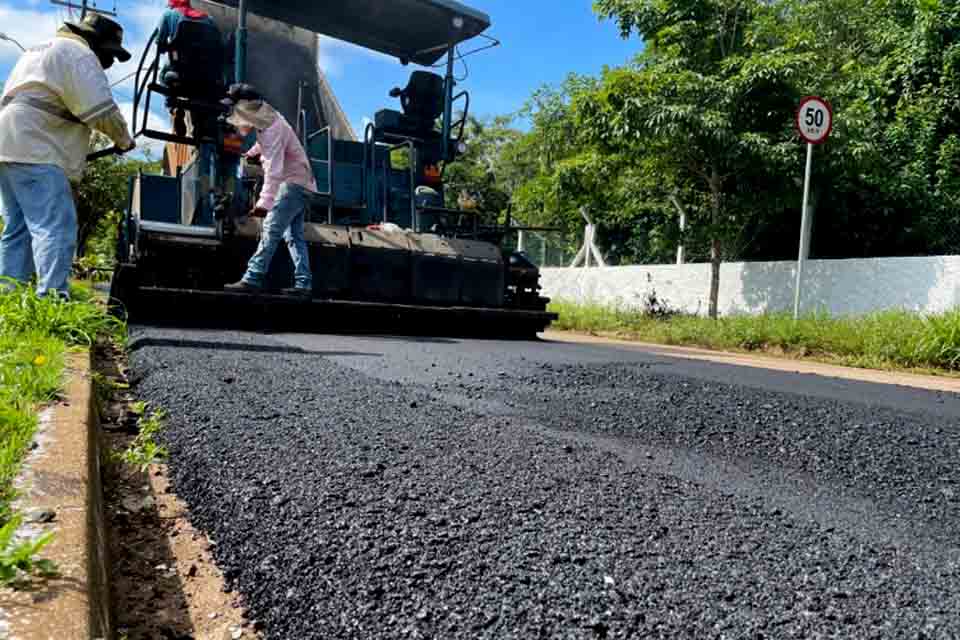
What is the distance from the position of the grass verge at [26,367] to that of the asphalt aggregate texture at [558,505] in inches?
15.3

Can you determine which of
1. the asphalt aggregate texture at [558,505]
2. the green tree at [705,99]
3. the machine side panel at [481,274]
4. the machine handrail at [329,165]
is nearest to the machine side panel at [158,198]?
the machine handrail at [329,165]

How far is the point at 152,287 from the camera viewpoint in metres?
6.10

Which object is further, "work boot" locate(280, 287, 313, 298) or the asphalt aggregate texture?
"work boot" locate(280, 287, 313, 298)

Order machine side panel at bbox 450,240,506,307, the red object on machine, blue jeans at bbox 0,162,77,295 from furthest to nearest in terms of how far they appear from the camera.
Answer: machine side panel at bbox 450,240,506,307 → the red object on machine → blue jeans at bbox 0,162,77,295

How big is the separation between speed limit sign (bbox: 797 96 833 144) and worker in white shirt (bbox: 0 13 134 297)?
7173mm

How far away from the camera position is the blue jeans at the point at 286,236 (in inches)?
238

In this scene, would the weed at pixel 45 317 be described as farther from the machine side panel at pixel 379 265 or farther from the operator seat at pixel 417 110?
the operator seat at pixel 417 110

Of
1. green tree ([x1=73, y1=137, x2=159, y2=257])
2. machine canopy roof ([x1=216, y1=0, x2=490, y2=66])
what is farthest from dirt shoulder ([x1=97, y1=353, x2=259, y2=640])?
green tree ([x1=73, y1=137, x2=159, y2=257])

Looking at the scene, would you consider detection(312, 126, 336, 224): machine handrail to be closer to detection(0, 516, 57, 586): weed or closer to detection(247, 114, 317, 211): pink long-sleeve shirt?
detection(247, 114, 317, 211): pink long-sleeve shirt

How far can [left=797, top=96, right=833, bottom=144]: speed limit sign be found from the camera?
860 cm

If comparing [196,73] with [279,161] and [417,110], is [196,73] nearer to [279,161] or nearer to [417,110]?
[279,161]

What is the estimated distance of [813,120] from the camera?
8.68 meters

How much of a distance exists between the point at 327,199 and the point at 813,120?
5548 mm

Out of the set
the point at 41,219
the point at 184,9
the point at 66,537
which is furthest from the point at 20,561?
the point at 184,9
